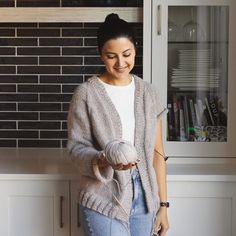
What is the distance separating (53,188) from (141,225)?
1.59 feet

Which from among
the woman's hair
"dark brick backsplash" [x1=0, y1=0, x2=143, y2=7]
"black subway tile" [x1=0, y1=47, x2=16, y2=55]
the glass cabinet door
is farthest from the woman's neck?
"black subway tile" [x1=0, y1=47, x2=16, y2=55]

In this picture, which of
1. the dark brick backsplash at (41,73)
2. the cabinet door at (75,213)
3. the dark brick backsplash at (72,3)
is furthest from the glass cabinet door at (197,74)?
the cabinet door at (75,213)

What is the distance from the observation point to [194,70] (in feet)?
7.39

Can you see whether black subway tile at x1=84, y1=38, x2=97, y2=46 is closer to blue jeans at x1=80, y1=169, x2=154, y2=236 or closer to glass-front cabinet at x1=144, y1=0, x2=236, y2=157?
glass-front cabinet at x1=144, y1=0, x2=236, y2=157

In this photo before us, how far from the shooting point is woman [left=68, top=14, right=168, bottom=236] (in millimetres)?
1591

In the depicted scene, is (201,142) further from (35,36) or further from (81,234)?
(35,36)

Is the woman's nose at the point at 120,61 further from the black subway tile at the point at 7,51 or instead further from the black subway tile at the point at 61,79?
the black subway tile at the point at 7,51

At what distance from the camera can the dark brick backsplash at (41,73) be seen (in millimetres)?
2600

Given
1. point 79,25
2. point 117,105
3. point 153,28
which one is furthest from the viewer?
point 79,25

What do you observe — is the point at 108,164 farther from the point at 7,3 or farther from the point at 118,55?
the point at 7,3

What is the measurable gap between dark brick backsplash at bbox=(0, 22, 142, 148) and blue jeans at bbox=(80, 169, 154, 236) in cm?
104

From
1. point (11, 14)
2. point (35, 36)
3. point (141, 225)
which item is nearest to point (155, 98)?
point (141, 225)

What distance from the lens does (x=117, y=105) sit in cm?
165

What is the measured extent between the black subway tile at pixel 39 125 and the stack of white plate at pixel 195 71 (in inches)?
27.6
